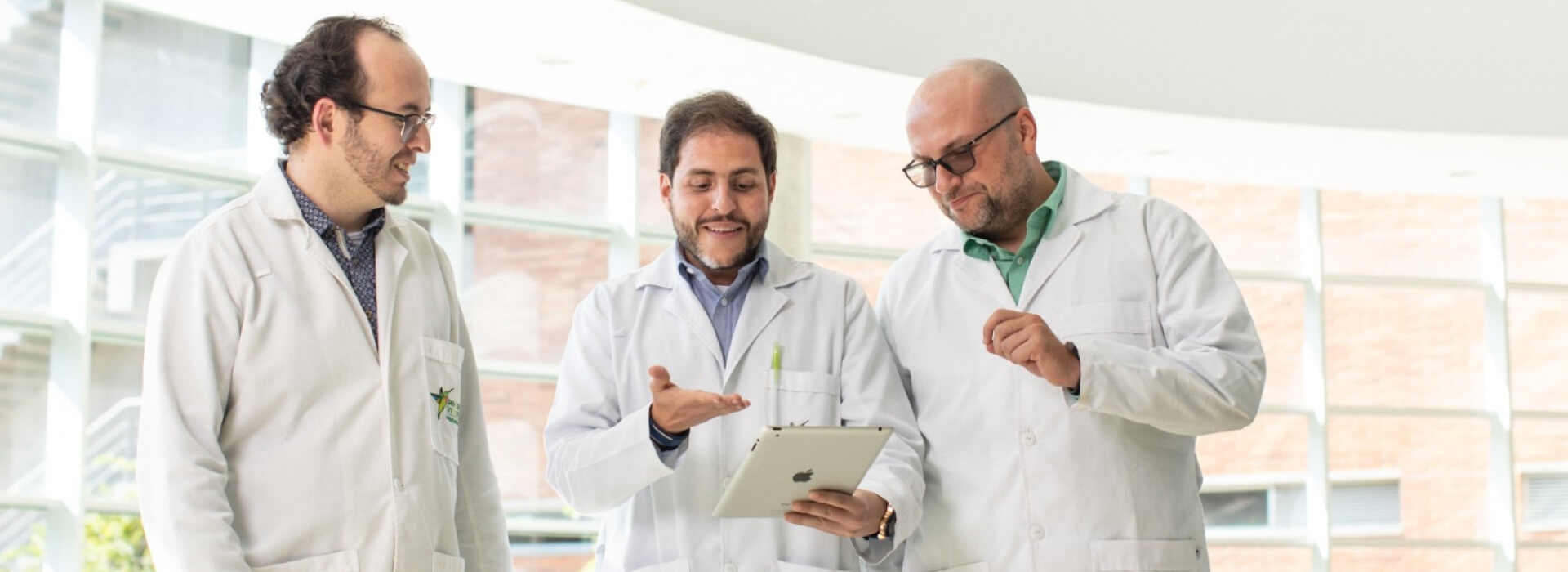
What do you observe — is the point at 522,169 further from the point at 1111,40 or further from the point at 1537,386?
the point at 1537,386

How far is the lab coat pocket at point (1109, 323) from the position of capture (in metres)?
2.97

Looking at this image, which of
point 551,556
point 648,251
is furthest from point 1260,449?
point 551,556

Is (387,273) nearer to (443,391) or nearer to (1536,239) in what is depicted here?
(443,391)

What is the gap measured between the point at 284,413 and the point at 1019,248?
4.93 ft

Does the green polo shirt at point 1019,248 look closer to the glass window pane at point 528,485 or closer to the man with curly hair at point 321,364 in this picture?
the man with curly hair at point 321,364

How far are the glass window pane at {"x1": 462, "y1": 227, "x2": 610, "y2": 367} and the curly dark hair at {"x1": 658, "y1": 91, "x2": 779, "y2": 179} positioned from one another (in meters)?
4.42

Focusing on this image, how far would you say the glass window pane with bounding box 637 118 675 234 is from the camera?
786cm

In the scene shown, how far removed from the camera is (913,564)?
3.02 metres

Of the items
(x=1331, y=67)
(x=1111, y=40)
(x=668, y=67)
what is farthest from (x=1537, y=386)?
(x=668, y=67)

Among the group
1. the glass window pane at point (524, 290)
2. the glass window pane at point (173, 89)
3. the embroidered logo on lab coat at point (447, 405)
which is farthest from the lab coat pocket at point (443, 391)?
the glass window pane at point (524, 290)

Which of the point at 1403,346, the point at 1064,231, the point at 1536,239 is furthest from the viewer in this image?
the point at 1536,239

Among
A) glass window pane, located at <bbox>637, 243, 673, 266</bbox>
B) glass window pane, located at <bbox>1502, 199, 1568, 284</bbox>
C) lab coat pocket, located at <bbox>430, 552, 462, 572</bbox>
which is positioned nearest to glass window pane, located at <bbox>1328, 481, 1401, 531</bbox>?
glass window pane, located at <bbox>1502, 199, 1568, 284</bbox>

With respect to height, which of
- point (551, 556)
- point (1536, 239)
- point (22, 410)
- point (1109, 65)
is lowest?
point (551, 556)

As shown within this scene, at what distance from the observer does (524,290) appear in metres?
7.48
